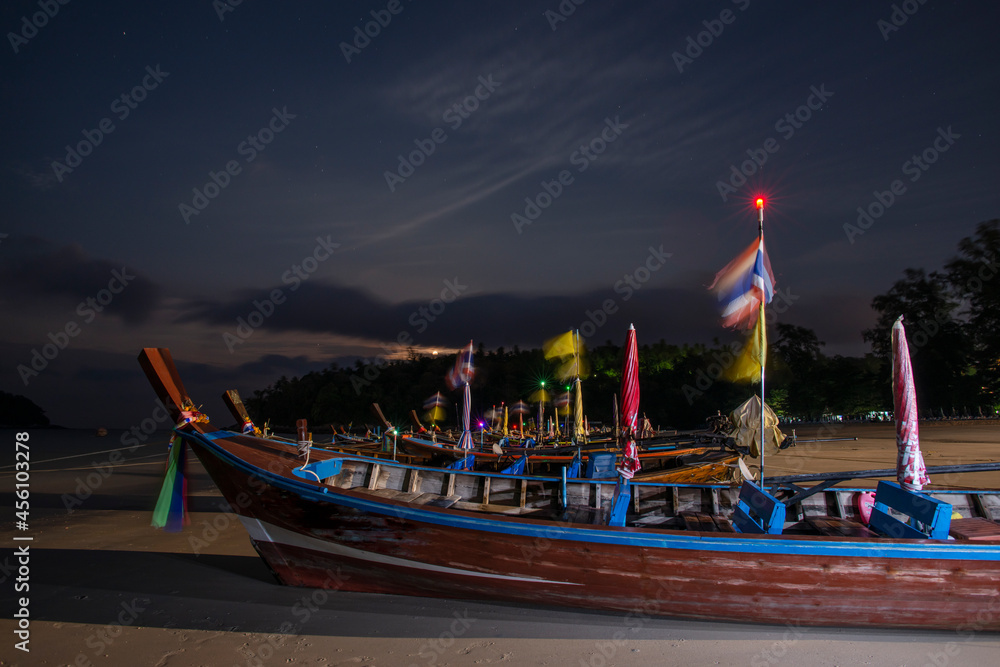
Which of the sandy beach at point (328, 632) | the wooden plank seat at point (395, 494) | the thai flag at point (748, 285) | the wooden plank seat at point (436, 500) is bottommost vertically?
the sandy beach at point (328, 632)

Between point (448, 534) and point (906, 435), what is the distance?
5385mm

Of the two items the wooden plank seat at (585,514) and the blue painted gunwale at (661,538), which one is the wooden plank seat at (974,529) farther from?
the wooden plank seat at (585,514)

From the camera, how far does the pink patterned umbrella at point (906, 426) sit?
6.40m

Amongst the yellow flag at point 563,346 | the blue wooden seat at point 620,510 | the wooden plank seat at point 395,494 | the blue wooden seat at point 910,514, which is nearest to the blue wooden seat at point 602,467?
the blue wooden seat at point 620,510

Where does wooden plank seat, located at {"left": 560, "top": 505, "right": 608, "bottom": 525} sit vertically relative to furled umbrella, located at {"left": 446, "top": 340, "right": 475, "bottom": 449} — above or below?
below

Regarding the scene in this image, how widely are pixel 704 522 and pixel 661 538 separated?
7.80ft

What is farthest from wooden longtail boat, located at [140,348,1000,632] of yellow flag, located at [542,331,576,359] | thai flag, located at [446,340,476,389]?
yellow flag, located at [542,331,576,359]

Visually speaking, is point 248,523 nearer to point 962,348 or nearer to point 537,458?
point 537,458

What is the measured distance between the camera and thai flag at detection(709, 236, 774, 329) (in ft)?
26.0

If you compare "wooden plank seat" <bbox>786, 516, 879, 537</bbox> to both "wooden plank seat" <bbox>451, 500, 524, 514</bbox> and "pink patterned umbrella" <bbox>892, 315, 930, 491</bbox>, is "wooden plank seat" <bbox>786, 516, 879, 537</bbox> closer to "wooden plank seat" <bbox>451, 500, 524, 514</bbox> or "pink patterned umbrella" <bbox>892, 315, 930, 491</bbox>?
"pink patterned umbrella" <bbox>892, 315, 930, 491</bbox>

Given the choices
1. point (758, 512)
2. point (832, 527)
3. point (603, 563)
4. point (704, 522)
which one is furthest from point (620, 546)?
point (832, 527)

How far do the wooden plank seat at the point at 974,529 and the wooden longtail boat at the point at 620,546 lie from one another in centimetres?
4

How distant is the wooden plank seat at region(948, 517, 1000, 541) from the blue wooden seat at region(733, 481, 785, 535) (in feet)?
6.39

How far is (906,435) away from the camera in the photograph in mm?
6426
